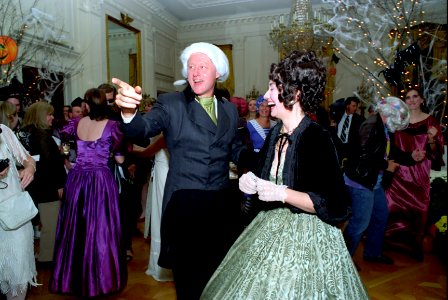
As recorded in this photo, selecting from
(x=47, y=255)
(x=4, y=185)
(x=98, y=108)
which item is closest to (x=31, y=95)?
(x=47, y=255)

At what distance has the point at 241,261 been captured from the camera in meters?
1.39

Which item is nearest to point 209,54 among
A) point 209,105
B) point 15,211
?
point 209,105

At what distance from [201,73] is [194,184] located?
60 cm

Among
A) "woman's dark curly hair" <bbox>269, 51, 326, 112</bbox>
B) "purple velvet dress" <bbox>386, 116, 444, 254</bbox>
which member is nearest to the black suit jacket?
"woman's dark curly hair" <bbox>269, 51, 326, 112</bbox>

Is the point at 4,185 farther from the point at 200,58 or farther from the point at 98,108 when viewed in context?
the point at 200,58

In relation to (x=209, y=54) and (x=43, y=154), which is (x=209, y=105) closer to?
(x=209, y=54)

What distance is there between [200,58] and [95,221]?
146 cm

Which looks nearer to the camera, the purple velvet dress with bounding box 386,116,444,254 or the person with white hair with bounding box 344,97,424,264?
the person with white hair with bounding box 344,97,424,264

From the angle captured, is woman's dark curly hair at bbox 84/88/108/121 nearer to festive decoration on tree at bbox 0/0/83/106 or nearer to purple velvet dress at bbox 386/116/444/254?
festive decoration on tree at bbox 0/0/83/106

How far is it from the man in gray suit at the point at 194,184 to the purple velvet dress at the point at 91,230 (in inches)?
36.9

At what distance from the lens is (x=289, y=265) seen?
130cm

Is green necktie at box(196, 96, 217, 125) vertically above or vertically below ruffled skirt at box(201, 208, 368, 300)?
above

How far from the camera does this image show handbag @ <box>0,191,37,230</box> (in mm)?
2051

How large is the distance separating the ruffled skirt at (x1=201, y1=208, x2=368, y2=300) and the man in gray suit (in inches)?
16.0
